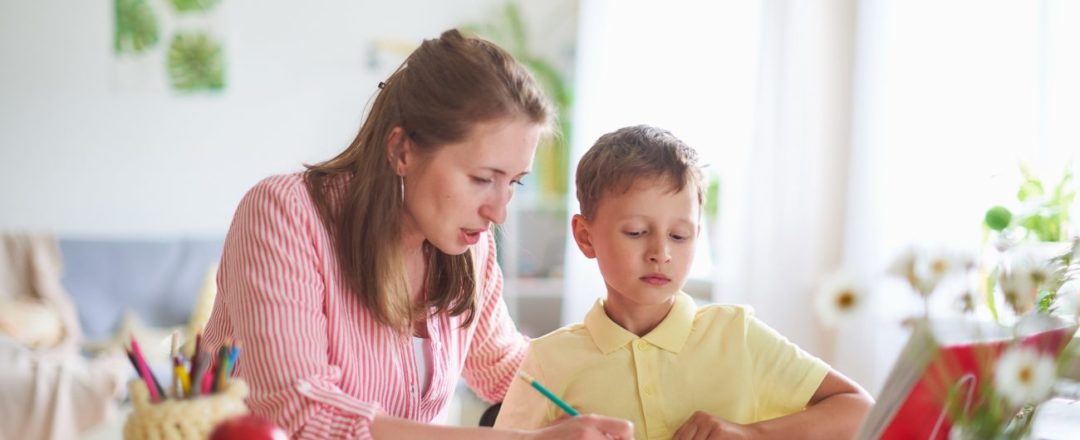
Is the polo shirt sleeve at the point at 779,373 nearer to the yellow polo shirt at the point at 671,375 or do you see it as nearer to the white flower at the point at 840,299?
the yellow polo shirt at the point at 671,375

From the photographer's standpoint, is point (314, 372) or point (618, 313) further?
point (618, 313)

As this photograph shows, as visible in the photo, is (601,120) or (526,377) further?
(601,120)

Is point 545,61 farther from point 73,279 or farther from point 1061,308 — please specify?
point 1061,308

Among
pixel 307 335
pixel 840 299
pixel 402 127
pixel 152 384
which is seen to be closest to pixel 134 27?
pixel 402 127

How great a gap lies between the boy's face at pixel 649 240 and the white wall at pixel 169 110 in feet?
10.9

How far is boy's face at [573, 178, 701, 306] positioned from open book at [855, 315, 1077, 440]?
442 millimetres

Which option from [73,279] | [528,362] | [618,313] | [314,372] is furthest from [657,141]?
[73,279]

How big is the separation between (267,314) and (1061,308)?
0.79 m

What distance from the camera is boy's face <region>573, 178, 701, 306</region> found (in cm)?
129

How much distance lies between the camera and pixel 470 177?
1.23 metres

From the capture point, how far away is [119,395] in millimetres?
3248

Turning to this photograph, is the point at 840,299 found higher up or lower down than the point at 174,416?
higher up

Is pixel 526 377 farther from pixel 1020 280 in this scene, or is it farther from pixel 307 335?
pixel 1020 280

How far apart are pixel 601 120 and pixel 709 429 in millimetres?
3086
